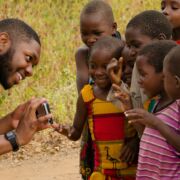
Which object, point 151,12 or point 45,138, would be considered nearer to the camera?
point 151,12

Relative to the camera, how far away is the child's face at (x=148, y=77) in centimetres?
357

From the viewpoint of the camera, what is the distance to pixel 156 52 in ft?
11.8

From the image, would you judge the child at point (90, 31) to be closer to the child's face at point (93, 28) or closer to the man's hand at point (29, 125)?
the child's face at point (93, 28)

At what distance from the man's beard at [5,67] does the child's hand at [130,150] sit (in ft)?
3.05

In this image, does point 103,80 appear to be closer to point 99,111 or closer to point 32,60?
point 99,111

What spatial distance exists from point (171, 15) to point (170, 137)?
46.9 inches

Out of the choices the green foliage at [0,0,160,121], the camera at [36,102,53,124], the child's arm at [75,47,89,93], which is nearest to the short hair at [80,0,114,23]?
the child's arm at [75,47,89,93]

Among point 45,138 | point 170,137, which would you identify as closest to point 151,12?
point 170,137

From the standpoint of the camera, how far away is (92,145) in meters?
4.16

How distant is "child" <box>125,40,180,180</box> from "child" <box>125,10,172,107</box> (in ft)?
0.46

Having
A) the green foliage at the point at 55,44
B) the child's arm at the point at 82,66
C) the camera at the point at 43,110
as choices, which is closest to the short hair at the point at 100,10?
the child's arm at the point at 82,66

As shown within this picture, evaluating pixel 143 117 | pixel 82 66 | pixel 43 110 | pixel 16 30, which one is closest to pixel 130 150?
pixel 143 117

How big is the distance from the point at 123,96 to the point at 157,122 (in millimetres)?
355

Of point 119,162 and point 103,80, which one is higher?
point 103,80
